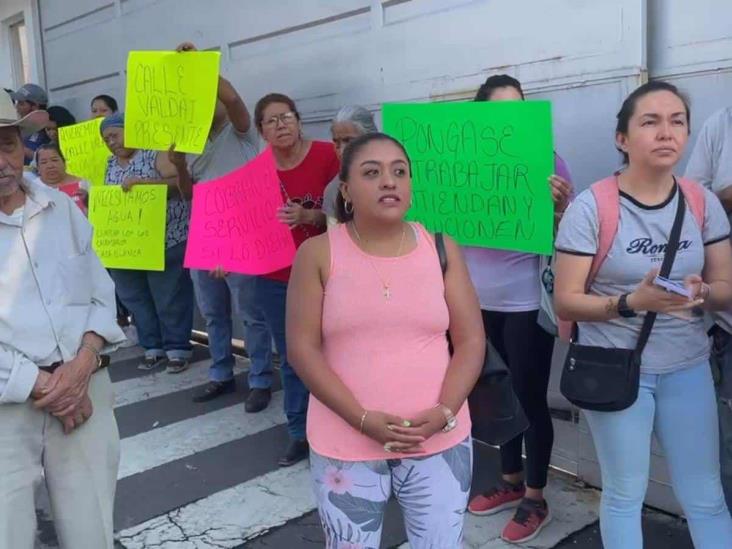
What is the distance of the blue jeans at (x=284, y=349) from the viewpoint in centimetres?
424

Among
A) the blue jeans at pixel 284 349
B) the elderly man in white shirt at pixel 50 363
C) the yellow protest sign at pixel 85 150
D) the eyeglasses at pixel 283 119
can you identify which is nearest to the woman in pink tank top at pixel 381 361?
the elderly man in white shirt at pixel 50 363

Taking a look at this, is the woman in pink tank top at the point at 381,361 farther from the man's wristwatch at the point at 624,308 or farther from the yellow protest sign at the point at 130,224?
the yellow protest sign at the point at 130,224

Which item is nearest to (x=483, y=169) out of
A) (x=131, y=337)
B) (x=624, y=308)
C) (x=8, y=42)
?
(x=624, y=308)

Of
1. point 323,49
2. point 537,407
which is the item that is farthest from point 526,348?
point 323,49

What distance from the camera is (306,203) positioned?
158 inches

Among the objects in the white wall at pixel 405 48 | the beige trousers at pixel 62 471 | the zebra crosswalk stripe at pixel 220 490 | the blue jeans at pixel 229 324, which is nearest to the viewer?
the beige trousers at pixel 62 471

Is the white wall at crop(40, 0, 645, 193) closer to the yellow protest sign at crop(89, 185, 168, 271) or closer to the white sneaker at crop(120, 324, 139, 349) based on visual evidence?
the yellow protest sign at crop(89, 185, 168, 271)

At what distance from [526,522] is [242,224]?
2.15 m

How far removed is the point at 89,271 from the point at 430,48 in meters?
2.63

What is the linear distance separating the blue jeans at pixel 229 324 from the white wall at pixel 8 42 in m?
4.95

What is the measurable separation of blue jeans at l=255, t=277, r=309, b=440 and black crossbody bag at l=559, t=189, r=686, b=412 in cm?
202

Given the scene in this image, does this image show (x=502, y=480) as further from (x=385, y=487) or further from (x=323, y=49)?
(x=323, y=49)

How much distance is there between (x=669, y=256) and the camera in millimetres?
2416

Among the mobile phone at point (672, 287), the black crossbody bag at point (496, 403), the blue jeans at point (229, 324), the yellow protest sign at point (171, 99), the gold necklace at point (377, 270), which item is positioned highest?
the yellow protest sign at point (171, 99)
